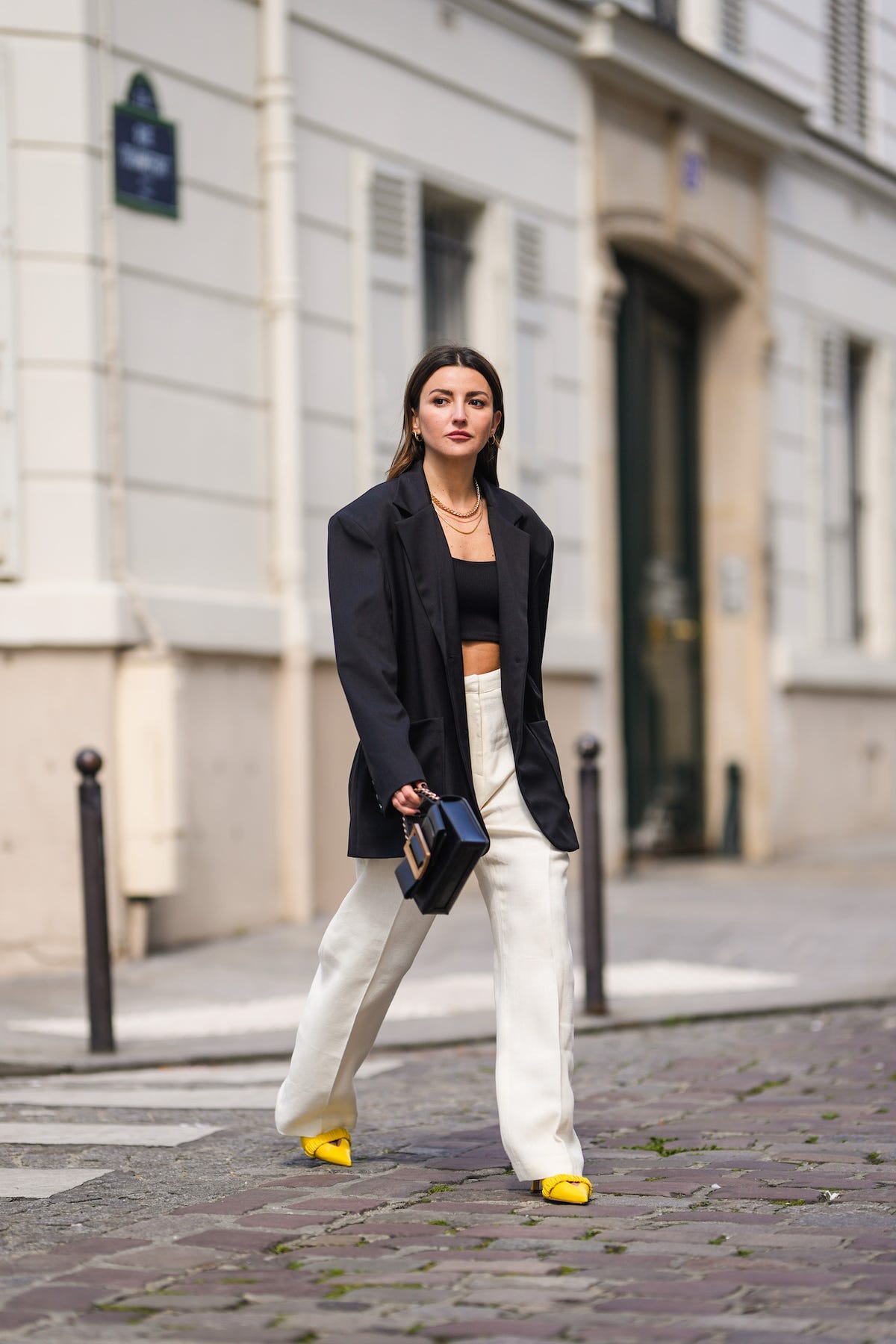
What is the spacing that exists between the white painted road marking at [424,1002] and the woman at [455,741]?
2.84m

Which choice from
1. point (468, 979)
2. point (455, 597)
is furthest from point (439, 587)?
point (468, 979)

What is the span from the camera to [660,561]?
14984 mm

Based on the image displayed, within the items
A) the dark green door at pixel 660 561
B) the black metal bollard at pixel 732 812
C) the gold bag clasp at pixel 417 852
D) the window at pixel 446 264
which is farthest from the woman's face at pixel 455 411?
the black metal bollard at pixel 732 812

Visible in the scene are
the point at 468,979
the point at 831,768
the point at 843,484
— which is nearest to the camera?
the point at 468,979

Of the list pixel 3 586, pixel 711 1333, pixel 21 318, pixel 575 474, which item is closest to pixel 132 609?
pixel 3 586

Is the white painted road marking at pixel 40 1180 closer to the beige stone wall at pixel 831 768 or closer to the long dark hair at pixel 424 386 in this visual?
Answer: the long dark hair at pixel 424 386

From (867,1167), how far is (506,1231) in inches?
41.6

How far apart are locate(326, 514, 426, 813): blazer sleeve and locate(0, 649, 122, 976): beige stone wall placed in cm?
464

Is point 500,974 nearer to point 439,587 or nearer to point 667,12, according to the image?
point 439,587

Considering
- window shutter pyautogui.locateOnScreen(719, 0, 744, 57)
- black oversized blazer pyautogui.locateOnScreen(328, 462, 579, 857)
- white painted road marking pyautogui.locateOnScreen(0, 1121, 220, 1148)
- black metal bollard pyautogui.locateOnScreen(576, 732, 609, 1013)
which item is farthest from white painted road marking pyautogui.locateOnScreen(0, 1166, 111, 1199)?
window shutter pyautogui.locateOnScreen(719, 0, 744, 57)

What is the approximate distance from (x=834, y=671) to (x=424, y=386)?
11705 mm

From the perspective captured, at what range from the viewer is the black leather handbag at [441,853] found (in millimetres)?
4289

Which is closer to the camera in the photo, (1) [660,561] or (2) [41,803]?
(2) [41,803]

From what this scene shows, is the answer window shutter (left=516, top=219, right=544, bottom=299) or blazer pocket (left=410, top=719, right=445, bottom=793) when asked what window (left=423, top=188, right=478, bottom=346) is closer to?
window shutter (left=516, top=219, right=544, bottom=299)
